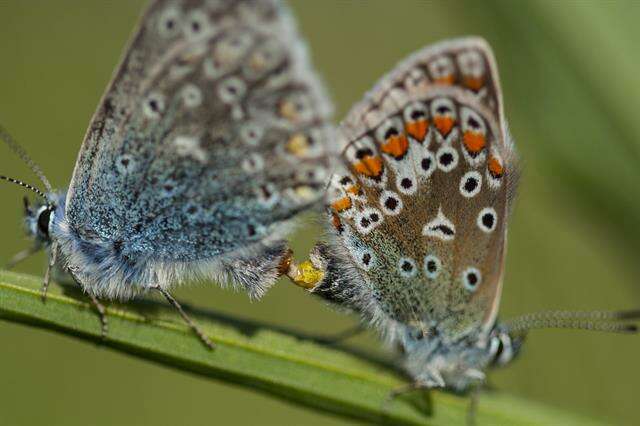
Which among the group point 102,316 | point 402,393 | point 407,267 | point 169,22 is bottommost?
point 402,393

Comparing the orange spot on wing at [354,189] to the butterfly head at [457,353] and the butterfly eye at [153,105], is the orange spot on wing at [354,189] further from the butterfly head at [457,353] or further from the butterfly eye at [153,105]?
the butterfly eye at [153,105]

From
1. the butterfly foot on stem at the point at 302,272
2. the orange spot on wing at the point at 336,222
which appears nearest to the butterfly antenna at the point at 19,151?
the butterfly foot on stem at the point at 302,272

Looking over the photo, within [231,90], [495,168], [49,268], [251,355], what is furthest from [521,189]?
[49,268]

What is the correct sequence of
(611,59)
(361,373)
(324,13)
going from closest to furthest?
(611,59) < (361,373) < (324,13)

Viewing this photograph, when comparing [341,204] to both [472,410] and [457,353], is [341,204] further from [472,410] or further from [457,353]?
[472,410]

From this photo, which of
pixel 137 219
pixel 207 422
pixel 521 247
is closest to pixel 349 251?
pixel 137 219

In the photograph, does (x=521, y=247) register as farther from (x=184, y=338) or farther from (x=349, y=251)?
(x=184, y=338)
